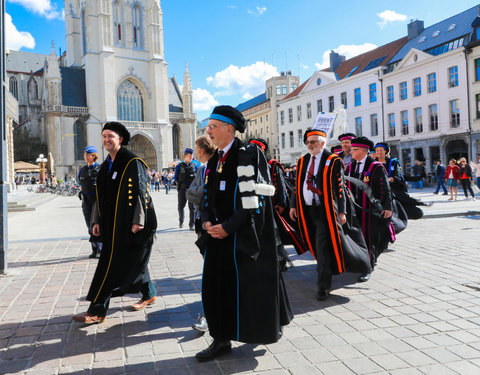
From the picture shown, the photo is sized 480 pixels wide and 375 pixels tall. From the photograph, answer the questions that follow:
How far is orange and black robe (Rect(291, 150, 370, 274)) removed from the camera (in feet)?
15.8

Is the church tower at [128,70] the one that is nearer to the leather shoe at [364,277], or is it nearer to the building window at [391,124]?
the building window at [391,124]

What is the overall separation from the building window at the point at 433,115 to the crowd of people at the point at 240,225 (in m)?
31.1

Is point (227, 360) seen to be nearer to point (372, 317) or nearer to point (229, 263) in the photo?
point (229, 263)

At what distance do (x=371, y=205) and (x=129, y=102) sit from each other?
52.0 meters

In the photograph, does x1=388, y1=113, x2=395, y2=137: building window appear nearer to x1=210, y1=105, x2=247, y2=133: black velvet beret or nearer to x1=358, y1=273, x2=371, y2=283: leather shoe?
x1=358, y1=273, x2=371, y2=283: leather shoe

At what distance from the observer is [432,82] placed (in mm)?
33906

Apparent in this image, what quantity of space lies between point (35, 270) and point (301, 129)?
45.2m

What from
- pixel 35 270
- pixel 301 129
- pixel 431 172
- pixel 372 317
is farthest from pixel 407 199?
pixel 301 129

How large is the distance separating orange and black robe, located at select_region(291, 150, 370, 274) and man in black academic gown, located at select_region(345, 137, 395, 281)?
0.66 metres

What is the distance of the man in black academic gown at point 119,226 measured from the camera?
13.3 ft

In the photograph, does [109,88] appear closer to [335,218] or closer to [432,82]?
[432,82]

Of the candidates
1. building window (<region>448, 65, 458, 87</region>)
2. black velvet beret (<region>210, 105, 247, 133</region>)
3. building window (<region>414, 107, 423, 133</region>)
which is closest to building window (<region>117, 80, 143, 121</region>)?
building window (<region>414, 107, 423, 133</region>)

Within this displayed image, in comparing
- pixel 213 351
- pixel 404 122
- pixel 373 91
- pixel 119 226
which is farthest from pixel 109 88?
pixel 213 351

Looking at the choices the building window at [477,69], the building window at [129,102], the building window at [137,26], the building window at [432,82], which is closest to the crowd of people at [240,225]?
the building window at [477,69]
